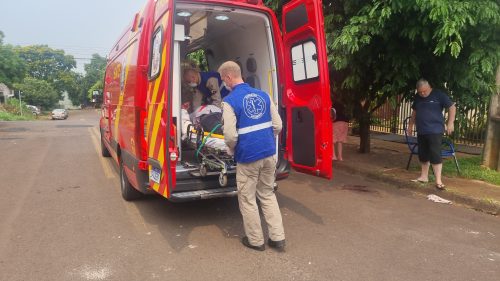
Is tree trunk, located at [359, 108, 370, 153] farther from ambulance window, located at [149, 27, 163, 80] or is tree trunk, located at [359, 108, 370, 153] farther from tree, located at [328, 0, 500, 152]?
ambulance window, located at [149, 27, 163, 80]

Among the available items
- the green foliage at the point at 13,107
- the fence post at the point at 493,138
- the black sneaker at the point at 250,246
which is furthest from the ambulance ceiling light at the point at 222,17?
the green foliage at the point at 13,107

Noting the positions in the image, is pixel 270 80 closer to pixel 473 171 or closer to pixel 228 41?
pixel 228 41

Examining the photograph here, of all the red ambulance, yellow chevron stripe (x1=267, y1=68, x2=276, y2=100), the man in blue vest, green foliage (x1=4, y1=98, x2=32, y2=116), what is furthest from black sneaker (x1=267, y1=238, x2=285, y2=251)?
green foliage (x1=4, y1=98, x2=32, y2=116)

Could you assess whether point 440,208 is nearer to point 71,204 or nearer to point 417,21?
point 417,21

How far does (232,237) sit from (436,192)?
11.1ft

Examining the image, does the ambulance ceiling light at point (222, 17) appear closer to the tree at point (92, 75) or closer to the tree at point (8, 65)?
the tree at point (8, 65)

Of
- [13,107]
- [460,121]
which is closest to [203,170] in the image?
[460,121]

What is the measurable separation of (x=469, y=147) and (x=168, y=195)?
351 inches

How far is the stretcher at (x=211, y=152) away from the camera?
14.0 feet

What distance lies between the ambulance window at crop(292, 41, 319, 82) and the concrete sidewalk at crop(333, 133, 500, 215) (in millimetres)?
2898

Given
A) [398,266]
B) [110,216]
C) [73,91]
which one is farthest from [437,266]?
[73,91]

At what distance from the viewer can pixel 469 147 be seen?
10070mm

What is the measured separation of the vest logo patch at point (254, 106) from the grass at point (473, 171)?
4.53 meters

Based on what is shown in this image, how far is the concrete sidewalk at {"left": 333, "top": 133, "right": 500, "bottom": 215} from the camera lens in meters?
5.38
